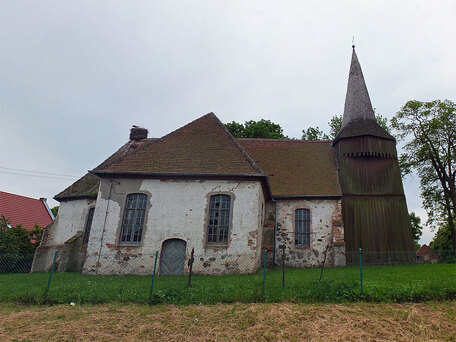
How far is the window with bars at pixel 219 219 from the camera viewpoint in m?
12.7

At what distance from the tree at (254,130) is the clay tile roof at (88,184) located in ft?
31.8

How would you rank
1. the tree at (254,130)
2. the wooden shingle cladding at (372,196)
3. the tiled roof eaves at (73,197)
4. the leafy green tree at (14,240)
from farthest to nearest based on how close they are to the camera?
the tree at (254,130)
the leafy green tree at (14,240)
the tiled roof eaves at (73,197)
the wooden shingle cladding at (372,196)

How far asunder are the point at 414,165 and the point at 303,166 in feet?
36.5

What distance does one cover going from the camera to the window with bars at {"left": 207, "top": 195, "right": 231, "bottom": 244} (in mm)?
12656

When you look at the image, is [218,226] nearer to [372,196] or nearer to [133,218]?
[133,218]

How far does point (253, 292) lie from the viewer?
25.3ft

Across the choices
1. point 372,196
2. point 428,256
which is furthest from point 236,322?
point 428,256

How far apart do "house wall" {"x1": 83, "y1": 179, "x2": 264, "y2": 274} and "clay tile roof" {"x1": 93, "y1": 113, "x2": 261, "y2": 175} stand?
0.52 metres

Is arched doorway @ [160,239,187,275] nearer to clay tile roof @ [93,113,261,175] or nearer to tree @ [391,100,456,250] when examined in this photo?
clay tile roof @ [93,113,261,175]

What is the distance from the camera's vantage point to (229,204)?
1305 centimetres

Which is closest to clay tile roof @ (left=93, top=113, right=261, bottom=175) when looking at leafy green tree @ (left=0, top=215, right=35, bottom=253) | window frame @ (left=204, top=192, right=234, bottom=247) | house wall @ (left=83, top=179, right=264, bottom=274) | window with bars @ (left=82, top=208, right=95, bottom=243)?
house wall @ (left=83, top=179, right=264, bottom=274)

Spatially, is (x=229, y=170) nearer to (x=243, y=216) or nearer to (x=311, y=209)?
(x=243, y=216)

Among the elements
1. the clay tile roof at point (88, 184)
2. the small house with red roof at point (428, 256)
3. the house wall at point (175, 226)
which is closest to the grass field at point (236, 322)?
the house wall at point (175, 226)

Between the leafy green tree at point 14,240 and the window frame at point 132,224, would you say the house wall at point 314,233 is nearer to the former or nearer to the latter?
the window frame at point 132,224
